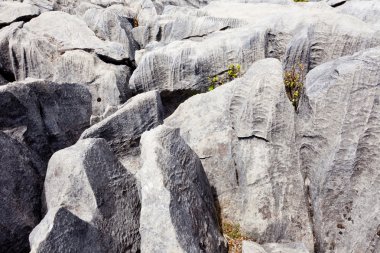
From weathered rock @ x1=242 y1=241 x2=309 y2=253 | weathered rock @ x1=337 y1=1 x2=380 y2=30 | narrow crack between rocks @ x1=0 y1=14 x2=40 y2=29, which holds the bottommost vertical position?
weathered rock @ x1=242 y1=241 x2=309 y2=253

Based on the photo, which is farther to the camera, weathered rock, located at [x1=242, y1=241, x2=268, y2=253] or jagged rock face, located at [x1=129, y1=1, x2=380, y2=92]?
jagged rock face, located at [x1=129, y1=1, x2=380, y2=92]

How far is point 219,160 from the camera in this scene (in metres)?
Result: 11.7

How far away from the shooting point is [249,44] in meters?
16.2

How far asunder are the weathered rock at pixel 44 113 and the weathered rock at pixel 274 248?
7903 millimetres

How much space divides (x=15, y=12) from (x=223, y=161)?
721 inches

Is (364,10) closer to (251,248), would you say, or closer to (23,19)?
(251,248)

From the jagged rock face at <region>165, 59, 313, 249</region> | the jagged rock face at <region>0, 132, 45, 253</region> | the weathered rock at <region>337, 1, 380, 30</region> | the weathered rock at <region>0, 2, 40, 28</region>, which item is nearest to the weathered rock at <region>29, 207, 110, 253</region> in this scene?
the jagged rock face at <region>0, 132, 45, 253</region>

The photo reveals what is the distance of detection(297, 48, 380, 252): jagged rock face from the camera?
946cm

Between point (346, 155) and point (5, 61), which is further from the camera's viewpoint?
point (5, 61)

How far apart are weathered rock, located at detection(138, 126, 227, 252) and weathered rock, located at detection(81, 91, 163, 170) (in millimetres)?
2921

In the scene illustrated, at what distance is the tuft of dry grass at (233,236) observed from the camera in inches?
394

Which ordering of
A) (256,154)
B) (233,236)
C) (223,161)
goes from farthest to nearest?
(223,161) < (256,154) < (233,236)

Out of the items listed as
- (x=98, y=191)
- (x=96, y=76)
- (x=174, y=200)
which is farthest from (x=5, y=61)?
(x=174, y=200)

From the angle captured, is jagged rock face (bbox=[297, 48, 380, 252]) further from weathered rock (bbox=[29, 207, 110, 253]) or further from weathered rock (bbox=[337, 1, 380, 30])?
weathered rock (bbox=[337, 1, 380, 30])
